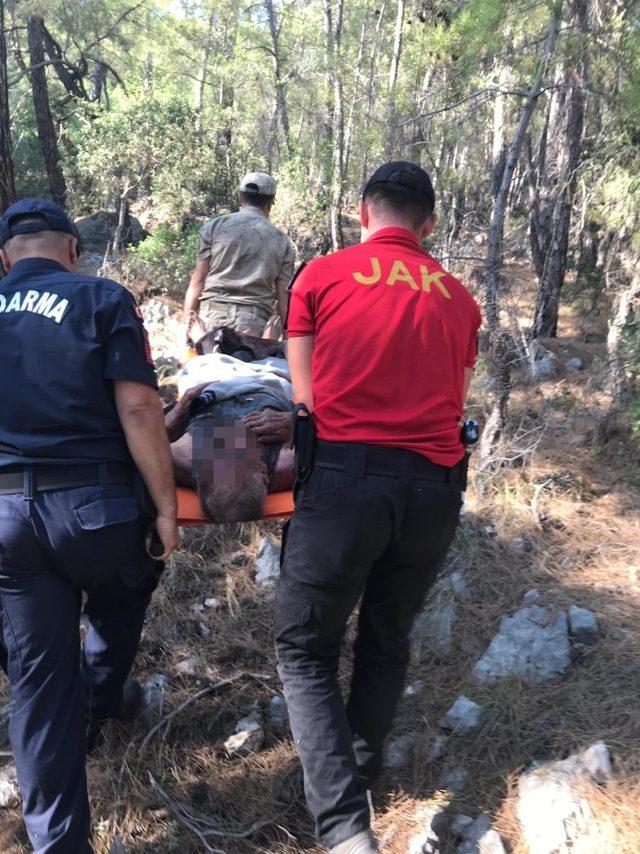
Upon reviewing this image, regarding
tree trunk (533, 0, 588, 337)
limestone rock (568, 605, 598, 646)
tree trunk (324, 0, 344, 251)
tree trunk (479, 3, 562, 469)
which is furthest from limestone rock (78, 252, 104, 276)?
limestone rock (568, 605, 598, 646)

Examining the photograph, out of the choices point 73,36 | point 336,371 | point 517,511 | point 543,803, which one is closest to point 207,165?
point 73,36

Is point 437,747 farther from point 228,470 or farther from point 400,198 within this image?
point 400,198

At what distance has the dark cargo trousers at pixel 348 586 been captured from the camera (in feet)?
6.42

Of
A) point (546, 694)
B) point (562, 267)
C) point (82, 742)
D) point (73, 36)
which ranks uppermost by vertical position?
point (73, 36)

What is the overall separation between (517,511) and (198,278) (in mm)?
2418

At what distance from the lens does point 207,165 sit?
34.1 feet

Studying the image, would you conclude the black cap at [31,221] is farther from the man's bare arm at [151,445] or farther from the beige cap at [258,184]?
the beige cap at [258,184]

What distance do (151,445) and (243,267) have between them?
8.30ft

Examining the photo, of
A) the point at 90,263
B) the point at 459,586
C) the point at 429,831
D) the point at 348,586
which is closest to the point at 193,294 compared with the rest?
the point at 459,586

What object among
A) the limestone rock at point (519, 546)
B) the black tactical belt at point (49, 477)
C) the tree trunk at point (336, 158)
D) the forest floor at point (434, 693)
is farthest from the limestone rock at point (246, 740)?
the tree trunk at point (336, 158)

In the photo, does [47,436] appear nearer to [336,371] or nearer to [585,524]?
[336,371]

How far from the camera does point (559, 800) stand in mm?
2121

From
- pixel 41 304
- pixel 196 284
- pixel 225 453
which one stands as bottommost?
pixel 225 453

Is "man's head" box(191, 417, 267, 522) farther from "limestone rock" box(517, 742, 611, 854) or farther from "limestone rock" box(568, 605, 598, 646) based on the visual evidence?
"limestone rock" box(568, 605, 598, 646)
